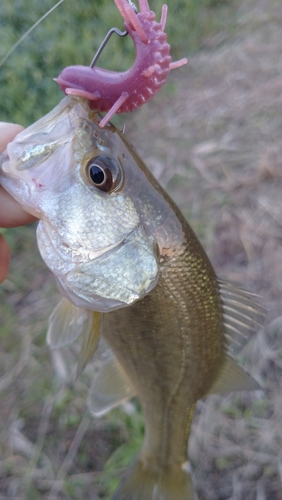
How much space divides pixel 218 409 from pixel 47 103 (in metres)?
2.86

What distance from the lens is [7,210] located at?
1.45 metres

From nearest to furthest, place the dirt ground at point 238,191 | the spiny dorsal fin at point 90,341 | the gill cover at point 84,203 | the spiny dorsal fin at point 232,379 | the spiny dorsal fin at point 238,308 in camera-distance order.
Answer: the gill cover at point 84,203, the spiny dorsal fin at point 90,341, the spiny dorsal fin at point 238,308, the spiny dorsal fin at point 232,379, the dirt ground at point 238,191

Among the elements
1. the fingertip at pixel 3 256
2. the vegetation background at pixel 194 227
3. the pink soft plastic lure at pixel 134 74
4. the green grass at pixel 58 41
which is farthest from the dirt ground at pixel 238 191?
the fingertip at pixel 3 256

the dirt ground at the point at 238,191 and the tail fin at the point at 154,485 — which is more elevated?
the tail fin at the point at 154,485

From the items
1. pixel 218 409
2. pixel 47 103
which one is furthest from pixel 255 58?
pixel 218 409

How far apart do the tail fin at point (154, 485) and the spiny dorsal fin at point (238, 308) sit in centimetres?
61

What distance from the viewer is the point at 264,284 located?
259 centimetres

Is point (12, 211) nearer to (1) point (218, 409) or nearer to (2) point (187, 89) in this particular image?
(1) point (218, 409)

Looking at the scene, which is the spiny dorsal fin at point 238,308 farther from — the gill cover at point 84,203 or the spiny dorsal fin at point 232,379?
the gill cover at point 84,203

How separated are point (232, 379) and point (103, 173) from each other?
0.83 m

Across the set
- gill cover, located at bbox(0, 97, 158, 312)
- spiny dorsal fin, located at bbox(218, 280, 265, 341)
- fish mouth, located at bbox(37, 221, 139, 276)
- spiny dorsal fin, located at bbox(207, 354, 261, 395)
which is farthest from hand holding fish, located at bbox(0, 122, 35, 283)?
spiny dorsal fin, located at bbox(207, 354, 261, 395)

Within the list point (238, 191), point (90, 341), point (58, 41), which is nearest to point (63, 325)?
point (90, 341)

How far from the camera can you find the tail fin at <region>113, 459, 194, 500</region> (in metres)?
1.59

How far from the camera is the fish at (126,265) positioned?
107 centimetres
